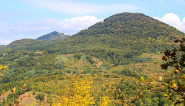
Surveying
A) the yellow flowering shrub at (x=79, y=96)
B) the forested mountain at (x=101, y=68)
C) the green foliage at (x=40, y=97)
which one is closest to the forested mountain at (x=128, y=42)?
the forested mountain at (x=101, y=68)

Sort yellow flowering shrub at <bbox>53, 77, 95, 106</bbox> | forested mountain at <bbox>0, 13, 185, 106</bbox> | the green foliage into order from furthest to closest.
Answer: the green foliage, forested mountain at <bbox>0, 13, 185, 106</bbox>, yellow flowering shrub at <bbox>53, 77, 95, 106</bbox>

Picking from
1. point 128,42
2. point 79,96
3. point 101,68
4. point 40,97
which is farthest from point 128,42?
point 79,96

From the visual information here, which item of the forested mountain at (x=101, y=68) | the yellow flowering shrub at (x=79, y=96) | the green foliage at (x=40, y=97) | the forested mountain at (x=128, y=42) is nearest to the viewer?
the yellow flowering shrub at (x=79, y=96)

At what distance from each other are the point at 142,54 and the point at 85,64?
42.3 meters

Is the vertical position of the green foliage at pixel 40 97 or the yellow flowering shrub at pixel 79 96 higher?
the yellow flowering shrub at pixel 79 96

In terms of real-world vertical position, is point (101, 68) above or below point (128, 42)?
below

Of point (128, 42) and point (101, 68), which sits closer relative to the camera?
point (101, 68)

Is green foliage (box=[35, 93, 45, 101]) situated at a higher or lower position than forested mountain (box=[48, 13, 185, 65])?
lower

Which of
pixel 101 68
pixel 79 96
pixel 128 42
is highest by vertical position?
pixel 128 42

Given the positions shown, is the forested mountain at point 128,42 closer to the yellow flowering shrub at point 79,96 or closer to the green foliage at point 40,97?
the green foliage at point 40,97

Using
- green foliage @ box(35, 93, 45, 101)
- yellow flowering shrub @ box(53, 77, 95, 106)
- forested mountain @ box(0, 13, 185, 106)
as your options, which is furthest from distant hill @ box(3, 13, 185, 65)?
yellow flowering shrub @ box(53, 77, 95, 106)

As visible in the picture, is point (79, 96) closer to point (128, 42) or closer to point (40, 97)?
point (40, 97)

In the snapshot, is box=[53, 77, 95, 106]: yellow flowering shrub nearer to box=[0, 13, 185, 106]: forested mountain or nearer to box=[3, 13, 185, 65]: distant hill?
box=[0, 13, 185, 106]: forested mountain

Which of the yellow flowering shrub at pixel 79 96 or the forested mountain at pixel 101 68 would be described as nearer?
the yellow flowering shrub at pixel 79 96
